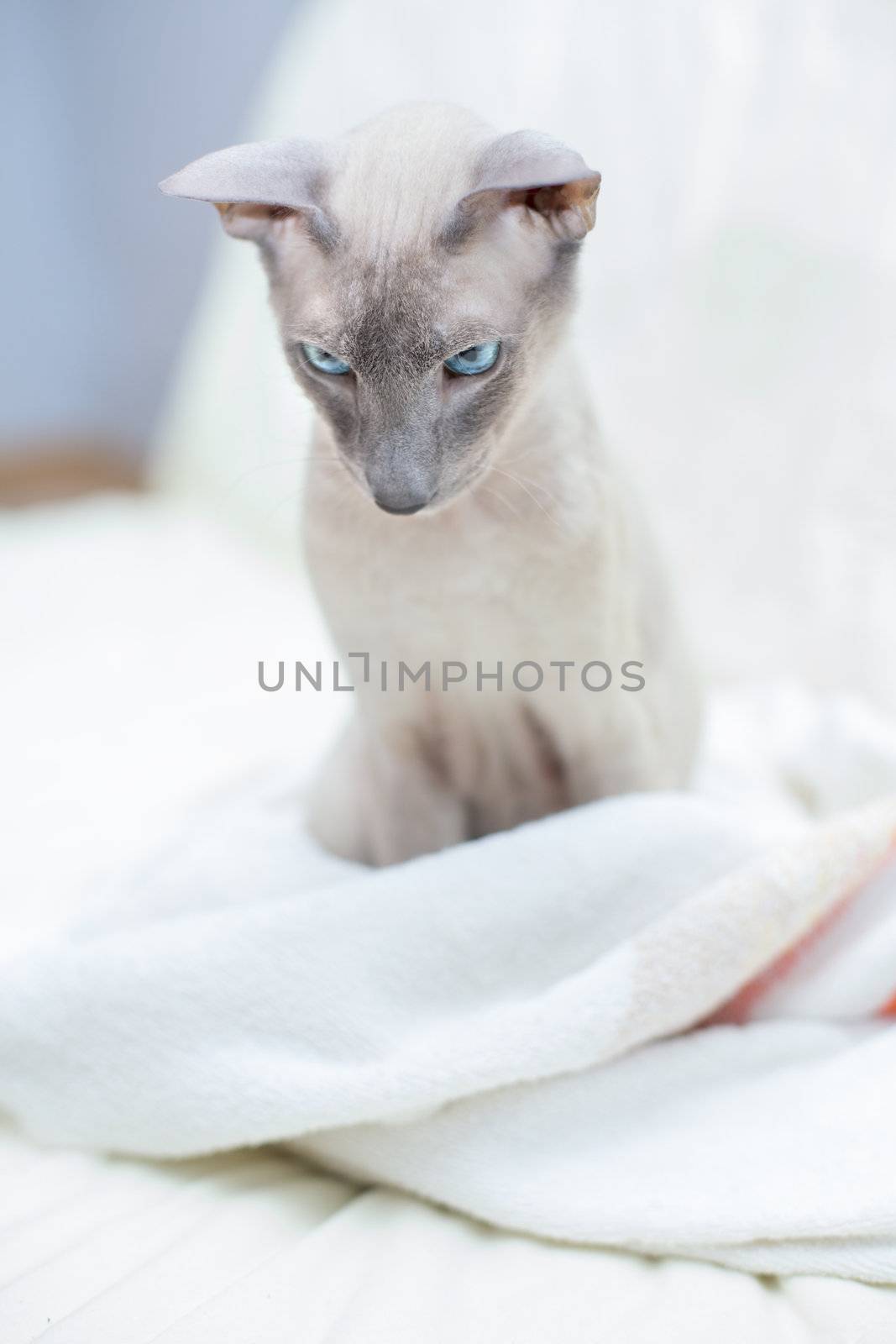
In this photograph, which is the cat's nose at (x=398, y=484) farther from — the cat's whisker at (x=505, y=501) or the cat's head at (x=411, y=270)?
the cat's whisker at (x=505, y=501)

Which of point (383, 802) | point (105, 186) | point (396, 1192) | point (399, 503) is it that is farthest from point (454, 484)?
point (105, 186)

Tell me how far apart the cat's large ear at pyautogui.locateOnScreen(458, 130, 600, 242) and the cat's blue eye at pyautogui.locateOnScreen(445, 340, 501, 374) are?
0.24 feet

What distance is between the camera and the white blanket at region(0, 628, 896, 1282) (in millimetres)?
702

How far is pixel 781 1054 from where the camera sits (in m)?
0.79

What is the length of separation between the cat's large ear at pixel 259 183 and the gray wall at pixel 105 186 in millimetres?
1107

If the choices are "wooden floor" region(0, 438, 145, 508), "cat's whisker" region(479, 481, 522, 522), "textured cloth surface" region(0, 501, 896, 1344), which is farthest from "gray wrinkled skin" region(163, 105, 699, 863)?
"wooden floor" region(0, 438, 145, 508)

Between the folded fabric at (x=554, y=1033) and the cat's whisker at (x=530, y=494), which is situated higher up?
the cat's whisker at (x=530, y=494)

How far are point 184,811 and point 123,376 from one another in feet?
4.24

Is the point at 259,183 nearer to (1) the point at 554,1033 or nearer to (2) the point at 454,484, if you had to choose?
(2) the point at 454,484

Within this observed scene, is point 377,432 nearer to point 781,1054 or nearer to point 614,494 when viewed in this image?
point 614,494

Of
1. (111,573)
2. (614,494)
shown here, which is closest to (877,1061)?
(614,494)

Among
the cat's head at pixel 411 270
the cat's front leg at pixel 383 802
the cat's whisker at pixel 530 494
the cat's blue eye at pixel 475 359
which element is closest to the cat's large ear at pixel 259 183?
the cat's head at pixel 411 270

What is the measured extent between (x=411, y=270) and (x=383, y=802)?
467 mm

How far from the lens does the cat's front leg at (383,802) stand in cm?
96
